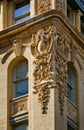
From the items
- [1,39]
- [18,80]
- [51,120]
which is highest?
[1,39]

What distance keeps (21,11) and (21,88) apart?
4522mm

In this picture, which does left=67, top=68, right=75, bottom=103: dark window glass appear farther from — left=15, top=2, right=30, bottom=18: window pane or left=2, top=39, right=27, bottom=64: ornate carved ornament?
left=15, top=2, right=30, bottom=18: window pane

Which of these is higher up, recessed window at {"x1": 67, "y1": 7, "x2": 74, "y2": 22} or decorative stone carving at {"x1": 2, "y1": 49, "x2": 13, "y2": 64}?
recessed window at {"x1": 67, "y1": 7, "x2": 74, "y2": 22}

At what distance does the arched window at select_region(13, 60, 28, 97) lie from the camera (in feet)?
113

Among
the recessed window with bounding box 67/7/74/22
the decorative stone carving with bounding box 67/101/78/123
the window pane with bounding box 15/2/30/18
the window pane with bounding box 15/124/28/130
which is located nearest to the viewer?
the window pane with bounding box 15/124/28/130

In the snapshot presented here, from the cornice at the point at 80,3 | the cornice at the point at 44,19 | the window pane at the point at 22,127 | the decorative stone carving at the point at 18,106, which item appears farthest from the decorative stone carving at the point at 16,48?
the cornice at the point at 80,3

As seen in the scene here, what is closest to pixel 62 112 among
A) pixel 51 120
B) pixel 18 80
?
pixel 51 120

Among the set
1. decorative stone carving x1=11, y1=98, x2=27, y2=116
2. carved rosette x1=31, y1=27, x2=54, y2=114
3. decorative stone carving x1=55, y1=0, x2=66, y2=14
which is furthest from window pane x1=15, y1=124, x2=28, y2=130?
decorative stone carving x1=55, y1=0, x2=66, y2=14

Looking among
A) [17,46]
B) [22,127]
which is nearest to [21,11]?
[17,46]

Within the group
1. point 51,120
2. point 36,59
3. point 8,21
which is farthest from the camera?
point 8,21

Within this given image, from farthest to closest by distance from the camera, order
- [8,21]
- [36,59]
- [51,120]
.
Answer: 1. [8,21]
2. [36,59]
3. [51,120]

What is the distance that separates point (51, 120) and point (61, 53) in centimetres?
384

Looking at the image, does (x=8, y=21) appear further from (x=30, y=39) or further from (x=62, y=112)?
(x=62, y=112)

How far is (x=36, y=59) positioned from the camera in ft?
111
